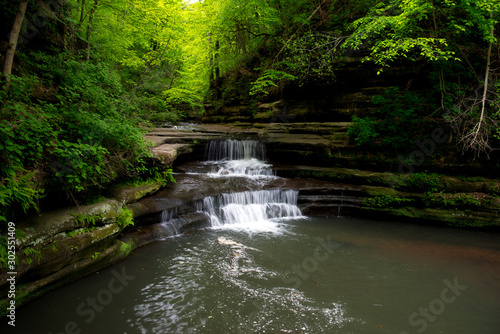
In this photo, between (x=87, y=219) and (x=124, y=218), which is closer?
(x=87, y=219)

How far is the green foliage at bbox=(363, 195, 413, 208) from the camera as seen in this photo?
7984 millimetres

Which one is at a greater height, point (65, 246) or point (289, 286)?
point (65, 246)

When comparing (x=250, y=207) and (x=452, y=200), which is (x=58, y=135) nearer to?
(x=250, y=207)

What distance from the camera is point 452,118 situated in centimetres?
793

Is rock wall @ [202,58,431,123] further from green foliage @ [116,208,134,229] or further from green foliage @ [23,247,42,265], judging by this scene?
green foliage @ [23,247,42,265]

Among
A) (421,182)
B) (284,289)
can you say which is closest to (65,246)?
(284,289)

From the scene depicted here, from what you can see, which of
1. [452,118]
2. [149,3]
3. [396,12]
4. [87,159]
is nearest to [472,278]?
[452,118]

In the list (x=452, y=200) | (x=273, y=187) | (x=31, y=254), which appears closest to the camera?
(x=31, y=254)

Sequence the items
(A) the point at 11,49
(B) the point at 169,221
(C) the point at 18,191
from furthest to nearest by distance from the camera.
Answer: (B) the point at 169,221 < (A) the point at 11,49 < (C) the point at 18,191

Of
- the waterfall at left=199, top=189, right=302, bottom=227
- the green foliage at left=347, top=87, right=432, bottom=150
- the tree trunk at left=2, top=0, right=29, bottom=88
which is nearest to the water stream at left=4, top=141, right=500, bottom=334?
the waterfall at left=199, top=189, right=302, bottom=227

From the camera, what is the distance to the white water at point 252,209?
7.26 metres

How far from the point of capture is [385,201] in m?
8.08

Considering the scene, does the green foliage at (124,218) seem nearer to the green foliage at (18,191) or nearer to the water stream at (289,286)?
the water stream at (289,286)

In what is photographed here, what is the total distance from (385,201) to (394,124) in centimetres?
314
